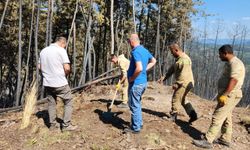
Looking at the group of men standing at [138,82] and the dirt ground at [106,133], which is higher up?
the group of men standing at [138,82]

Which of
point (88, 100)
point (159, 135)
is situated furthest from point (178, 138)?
point (88, 100)

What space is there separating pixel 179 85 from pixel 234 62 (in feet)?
4.68

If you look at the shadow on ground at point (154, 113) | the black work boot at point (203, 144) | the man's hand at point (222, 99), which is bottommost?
the black work boot at point (203, 144)

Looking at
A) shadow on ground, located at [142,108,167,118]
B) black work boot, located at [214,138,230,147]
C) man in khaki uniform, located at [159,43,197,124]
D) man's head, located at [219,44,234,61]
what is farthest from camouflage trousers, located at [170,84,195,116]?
man's head, located at [219,44,234,61]

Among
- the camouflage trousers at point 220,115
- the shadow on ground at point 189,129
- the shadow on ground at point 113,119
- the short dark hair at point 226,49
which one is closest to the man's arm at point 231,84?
the camouflage trousers at point 220,115

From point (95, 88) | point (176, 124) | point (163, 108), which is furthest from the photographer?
point (95, 88)

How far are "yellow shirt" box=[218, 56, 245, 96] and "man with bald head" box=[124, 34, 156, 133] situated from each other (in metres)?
1.24

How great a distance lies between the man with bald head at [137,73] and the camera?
Answer: 601 cm

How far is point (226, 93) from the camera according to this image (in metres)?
5.89

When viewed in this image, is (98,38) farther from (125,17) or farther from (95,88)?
(95,88)

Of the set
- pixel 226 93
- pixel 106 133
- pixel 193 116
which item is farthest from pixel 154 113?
pixel 226 93

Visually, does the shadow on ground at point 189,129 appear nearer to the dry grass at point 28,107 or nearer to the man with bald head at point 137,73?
the man with bald head at point 137,73

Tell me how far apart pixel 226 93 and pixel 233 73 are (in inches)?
13.6

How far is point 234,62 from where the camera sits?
5859 millimetres
